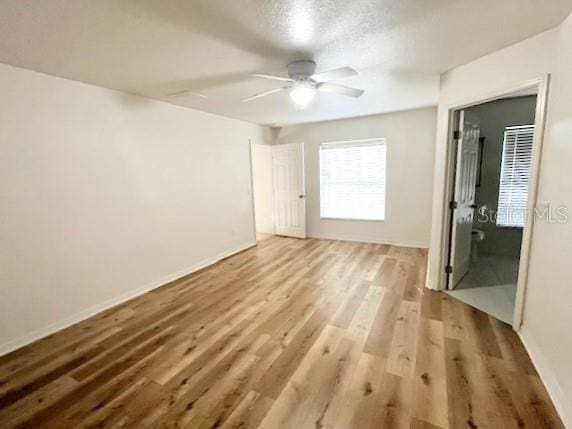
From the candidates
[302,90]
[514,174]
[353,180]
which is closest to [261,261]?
[353,180]

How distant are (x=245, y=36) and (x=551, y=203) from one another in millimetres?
2443

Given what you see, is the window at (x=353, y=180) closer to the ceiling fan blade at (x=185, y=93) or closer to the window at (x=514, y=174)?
the window at (x=514, y=174)

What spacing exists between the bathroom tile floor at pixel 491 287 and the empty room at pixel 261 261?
4 centimetres

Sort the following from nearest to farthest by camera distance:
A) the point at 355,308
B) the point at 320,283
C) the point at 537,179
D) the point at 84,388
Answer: the point at 84,388
the point at 537,179
the point at 355,308
the point at 320,283

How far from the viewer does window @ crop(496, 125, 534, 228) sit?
12.9 feet

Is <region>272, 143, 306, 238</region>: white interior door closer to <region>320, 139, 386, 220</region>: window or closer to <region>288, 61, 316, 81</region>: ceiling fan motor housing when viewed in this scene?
<region>320, 139, 386, 220</region>: window

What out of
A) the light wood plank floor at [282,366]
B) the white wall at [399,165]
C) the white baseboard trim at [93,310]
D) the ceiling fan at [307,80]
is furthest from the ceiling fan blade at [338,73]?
the white baseboard trim at [93,310]

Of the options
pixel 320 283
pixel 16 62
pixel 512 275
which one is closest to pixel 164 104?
pixel 16 62

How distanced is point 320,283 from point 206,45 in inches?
112

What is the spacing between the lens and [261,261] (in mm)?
4461

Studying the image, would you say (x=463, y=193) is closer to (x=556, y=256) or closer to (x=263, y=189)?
(x=556, y=256)

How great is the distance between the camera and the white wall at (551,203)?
163cm

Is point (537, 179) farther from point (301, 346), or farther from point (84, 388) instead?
point (84, 388)

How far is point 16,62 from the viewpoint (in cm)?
219
